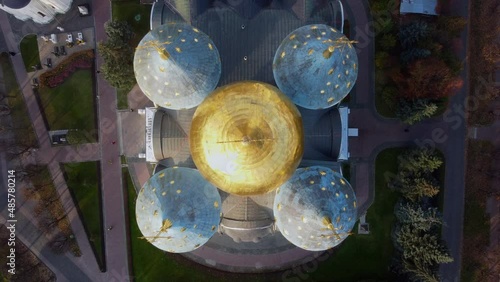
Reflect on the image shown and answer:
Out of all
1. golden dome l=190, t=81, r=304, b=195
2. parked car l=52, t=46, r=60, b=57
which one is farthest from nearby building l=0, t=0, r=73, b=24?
golden dome l=190, t=81, r=304, b=195

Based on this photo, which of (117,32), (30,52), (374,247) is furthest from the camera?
(30,52)

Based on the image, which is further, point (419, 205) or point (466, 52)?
point (466, 52)

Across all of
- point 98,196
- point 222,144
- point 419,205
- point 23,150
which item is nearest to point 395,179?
point 419,205

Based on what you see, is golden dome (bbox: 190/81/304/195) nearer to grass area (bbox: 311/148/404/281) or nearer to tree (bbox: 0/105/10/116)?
grass area (bbox: 311/148/404/281)

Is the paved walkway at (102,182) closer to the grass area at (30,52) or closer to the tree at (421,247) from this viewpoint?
the grass area at (30,52)

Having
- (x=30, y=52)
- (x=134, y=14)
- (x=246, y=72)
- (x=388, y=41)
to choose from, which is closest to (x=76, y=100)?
(x=30, y=52)

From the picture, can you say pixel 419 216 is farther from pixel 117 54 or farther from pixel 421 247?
pixel 117 54

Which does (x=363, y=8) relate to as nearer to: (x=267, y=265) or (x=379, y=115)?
(x=379, y=115)

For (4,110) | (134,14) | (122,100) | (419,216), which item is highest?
(134,14)
